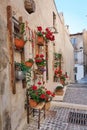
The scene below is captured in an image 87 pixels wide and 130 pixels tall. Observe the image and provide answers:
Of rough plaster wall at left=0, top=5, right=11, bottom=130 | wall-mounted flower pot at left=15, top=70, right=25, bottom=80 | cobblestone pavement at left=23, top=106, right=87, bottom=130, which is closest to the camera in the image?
rough plaster wall at left=0, top=5, right=11, bottom=130

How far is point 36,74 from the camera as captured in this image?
13.0ft

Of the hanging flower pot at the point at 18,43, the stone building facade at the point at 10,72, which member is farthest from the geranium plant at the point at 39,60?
the hanging flower pot at the point at 18,43

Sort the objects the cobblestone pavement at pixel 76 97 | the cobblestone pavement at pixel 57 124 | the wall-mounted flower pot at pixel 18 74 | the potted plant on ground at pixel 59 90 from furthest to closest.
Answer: the potted plant on ground at pixel 59 90
the cobblestone pavement at pixel 76 97
the cobblestone pavement at pixel 57 124
the wall-mounted flower pot at pixel 18 74

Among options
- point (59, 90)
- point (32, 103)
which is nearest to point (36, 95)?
point (32, 103)

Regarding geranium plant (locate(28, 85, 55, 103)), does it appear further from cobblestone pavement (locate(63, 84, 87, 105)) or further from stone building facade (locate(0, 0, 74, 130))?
cobblestone pavement (locate(63, 84, 87, 105))

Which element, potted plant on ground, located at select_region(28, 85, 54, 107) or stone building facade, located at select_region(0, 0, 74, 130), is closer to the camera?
stone building facade, located at select_region(0, 0, 74, 130)

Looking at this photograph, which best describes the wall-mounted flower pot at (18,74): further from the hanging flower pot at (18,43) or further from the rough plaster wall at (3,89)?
the rough plaster wall at (3,89)

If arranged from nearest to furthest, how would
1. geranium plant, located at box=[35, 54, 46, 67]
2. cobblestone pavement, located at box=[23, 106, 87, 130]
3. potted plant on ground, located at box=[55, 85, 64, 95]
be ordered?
cobblestone pavement, located at box=[23, 106, 87, 130]
geranium plant, located at box=[35, 54, 46, 67]
potted plant on ground, located at box=[55, 85, 64, 95]

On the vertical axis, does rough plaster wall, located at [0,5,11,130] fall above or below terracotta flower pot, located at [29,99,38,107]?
above

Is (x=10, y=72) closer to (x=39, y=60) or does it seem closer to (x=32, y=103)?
(x=32, y=103)

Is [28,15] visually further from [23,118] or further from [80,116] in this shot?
[80,116]

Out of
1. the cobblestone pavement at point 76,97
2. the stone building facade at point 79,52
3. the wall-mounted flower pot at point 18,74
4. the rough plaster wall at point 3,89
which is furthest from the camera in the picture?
the stone building facade at point 79,52

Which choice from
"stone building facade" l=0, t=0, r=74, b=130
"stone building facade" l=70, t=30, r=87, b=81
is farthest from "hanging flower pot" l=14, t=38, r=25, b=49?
"stone building facade" l=70, t=30, r=87, b=81

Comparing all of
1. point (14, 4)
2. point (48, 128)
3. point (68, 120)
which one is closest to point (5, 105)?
point (48, 128)
